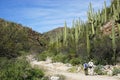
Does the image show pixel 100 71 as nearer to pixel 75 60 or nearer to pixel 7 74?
pixel 75 60

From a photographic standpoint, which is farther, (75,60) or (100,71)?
(75,60)

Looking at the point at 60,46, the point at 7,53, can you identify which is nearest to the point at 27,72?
the point at 7,53

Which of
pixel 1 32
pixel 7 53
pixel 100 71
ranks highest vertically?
pixel 1 32

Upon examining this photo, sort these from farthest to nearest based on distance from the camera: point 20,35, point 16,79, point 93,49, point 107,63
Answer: point 93,49 < point 107,63 < point 20,35 < point 16,79

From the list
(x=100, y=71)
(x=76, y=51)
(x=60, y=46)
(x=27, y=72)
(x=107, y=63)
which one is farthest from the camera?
(x=60, y=46)

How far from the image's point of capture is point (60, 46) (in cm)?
4216

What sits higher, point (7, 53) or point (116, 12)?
point (116, 12)

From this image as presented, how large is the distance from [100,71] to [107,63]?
6112 mm

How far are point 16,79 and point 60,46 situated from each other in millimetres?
27733

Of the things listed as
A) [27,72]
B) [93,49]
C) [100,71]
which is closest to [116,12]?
[93,49]

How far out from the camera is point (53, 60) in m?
35.8

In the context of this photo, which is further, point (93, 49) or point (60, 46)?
point (60, 46)

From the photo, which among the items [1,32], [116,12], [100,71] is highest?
[116,12]

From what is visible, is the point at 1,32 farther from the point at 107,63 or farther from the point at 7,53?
the point at 107,63
